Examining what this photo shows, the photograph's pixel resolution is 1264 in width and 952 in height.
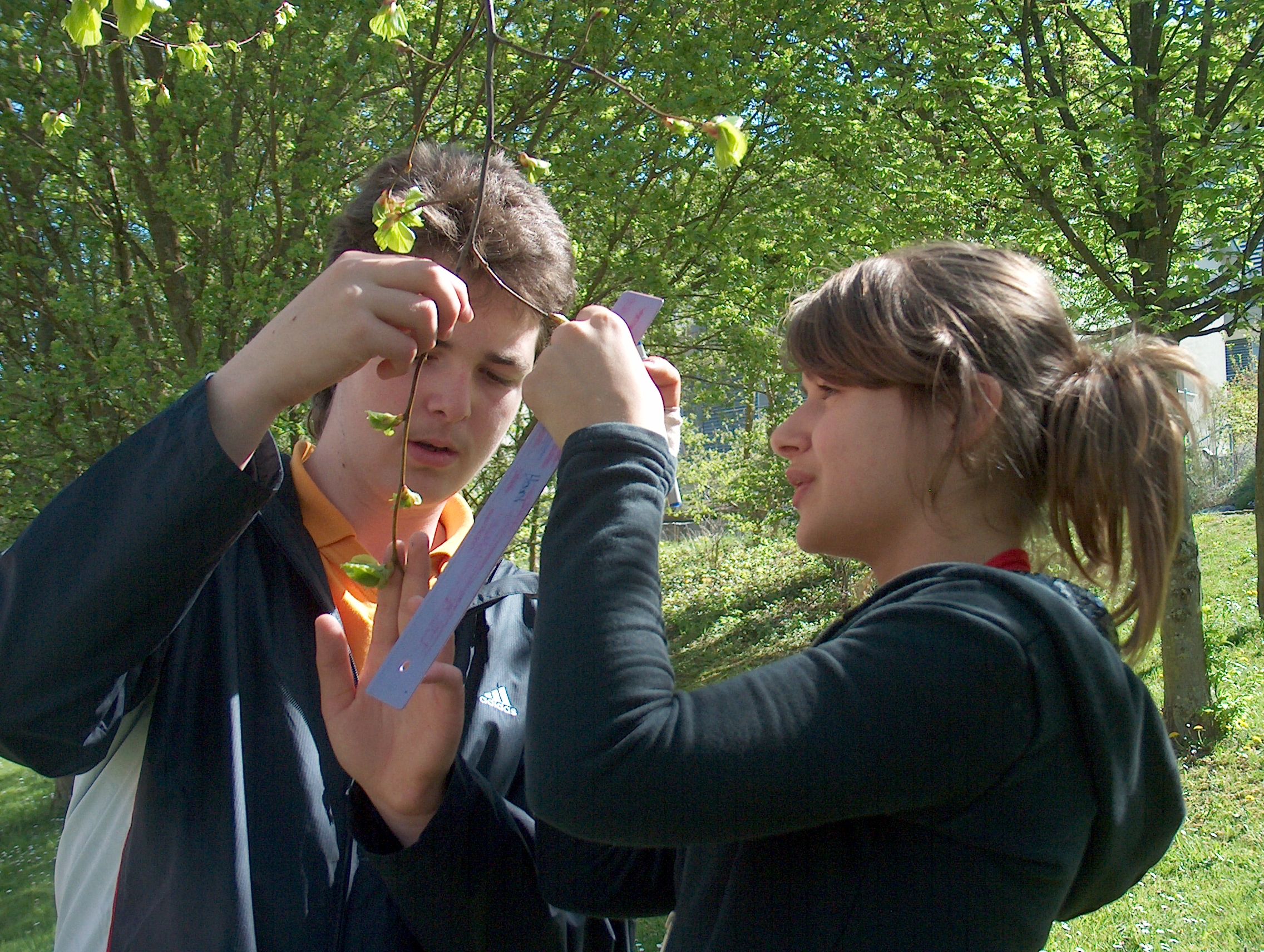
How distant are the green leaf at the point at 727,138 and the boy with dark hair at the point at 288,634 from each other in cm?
36

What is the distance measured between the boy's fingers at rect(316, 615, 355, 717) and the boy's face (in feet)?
1.19

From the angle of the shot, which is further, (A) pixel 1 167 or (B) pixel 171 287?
(B) pixel 171 287

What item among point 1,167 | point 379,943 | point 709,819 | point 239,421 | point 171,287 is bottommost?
point 379,943

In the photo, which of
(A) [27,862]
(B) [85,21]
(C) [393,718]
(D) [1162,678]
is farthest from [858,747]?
(D) [1162,678]

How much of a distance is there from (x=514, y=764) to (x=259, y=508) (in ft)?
2.15

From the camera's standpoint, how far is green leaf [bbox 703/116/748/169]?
1.29 metres

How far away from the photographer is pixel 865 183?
8.25 metres

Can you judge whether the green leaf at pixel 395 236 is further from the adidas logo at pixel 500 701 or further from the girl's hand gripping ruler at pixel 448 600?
the adidas logo at pixel 500 701

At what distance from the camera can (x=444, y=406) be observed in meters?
1.75

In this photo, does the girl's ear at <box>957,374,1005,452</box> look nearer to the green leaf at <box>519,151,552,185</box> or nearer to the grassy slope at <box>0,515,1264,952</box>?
the green leaf at <box>519,151,552,185</box>

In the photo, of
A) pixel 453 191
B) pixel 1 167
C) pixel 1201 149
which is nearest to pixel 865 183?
pixel 1201 149

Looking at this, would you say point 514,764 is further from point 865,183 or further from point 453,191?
point 865,183

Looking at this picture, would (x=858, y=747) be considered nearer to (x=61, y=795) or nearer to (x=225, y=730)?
(x=225, y=730)

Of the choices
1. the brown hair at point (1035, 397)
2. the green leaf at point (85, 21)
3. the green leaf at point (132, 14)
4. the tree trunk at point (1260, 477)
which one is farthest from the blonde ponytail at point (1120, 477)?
the tree trunk at point (1260, 477)
